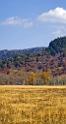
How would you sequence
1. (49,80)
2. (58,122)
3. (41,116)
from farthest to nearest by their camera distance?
1. (49,80)
2. (41,116)
3. (58,122)

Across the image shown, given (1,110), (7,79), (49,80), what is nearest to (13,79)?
(7,79)

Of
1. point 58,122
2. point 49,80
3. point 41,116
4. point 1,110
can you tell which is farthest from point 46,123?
point 49,80

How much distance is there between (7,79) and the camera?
166250mm

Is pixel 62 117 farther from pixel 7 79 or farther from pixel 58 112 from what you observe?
pixel 7 79

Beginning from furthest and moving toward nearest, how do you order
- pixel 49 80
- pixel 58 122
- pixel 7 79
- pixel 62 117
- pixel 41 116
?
1. pixel 7 79
2. pixel 49 80
3. pixel 41 116
4. pixel 62 117
5. pixel 58 122

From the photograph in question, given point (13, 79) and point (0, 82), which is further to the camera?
point (13, 79)

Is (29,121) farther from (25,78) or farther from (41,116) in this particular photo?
(25,78)

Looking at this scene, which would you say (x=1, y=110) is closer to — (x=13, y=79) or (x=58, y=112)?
(x=58, y=112)

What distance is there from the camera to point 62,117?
17422mm

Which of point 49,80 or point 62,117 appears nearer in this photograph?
point 62,117

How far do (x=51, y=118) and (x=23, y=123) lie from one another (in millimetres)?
1552

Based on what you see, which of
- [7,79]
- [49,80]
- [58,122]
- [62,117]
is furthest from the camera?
[7,79]

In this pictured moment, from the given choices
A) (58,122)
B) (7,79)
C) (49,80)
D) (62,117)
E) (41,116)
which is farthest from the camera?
(7,79)

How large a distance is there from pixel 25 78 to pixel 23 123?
514 ft
